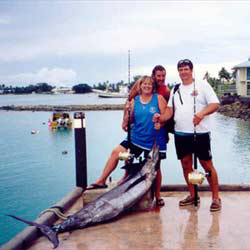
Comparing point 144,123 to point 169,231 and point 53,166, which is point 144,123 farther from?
point 53,166

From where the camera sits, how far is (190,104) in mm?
5379

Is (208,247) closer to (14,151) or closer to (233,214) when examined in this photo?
(233,214)

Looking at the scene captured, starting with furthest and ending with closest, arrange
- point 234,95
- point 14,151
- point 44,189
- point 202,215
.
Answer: point 234,95 → point 14,151 → point 44,189 → point 202,215

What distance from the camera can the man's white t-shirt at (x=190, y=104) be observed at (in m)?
5.34

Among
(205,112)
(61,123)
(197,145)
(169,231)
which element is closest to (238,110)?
(61,123)

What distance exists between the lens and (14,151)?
34.5 m

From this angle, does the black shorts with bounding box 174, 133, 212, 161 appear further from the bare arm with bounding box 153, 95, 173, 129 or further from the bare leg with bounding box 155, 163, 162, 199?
the bare leg with bounding box 155, 163, 162, 199

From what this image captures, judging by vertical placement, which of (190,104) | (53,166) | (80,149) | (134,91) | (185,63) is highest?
(185,63)

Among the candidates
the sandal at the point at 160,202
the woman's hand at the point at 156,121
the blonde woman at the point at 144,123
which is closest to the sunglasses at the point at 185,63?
the blonde woman at the point at 144,123

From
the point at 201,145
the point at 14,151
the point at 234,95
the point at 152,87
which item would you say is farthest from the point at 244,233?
the point at 234,95

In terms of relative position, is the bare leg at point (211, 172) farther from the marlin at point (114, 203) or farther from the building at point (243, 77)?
the building at point (243, 77)

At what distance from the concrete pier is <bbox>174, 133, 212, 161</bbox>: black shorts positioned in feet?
2.53

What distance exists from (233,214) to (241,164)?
20.9 metres

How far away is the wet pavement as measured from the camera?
4355 millimetres
